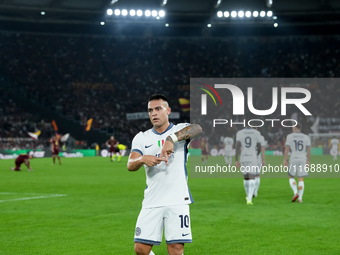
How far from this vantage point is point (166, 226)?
536 centimetres

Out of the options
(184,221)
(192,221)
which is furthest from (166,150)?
(192,221)

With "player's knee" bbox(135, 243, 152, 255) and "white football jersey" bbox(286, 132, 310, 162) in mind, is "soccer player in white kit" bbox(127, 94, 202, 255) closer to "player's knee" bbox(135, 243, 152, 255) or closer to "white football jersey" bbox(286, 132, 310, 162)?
"player's knee" bbox(135, 243, 152, 255)

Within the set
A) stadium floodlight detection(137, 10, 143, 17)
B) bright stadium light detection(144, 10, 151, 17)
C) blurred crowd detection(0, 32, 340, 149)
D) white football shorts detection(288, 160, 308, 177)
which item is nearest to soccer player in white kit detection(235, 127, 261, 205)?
white football shorts detection(288, 160, 308, 177)

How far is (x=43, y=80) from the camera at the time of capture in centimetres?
5419

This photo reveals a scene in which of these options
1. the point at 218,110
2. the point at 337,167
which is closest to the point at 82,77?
the point at 218,110

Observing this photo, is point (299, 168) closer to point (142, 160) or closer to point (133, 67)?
point (142, 160)

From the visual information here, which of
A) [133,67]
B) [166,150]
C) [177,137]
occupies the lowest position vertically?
[166,150]

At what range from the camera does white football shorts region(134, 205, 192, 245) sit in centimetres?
529

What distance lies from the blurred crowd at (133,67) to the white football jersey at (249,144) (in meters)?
37.5

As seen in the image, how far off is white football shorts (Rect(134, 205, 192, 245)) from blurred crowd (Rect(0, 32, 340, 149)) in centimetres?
4569

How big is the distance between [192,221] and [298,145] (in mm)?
4363

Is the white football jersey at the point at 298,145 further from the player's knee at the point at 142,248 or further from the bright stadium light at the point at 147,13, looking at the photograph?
the bright stadium light at the point at 147,13

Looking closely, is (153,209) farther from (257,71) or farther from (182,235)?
(257,71)

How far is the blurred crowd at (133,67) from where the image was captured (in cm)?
5328
